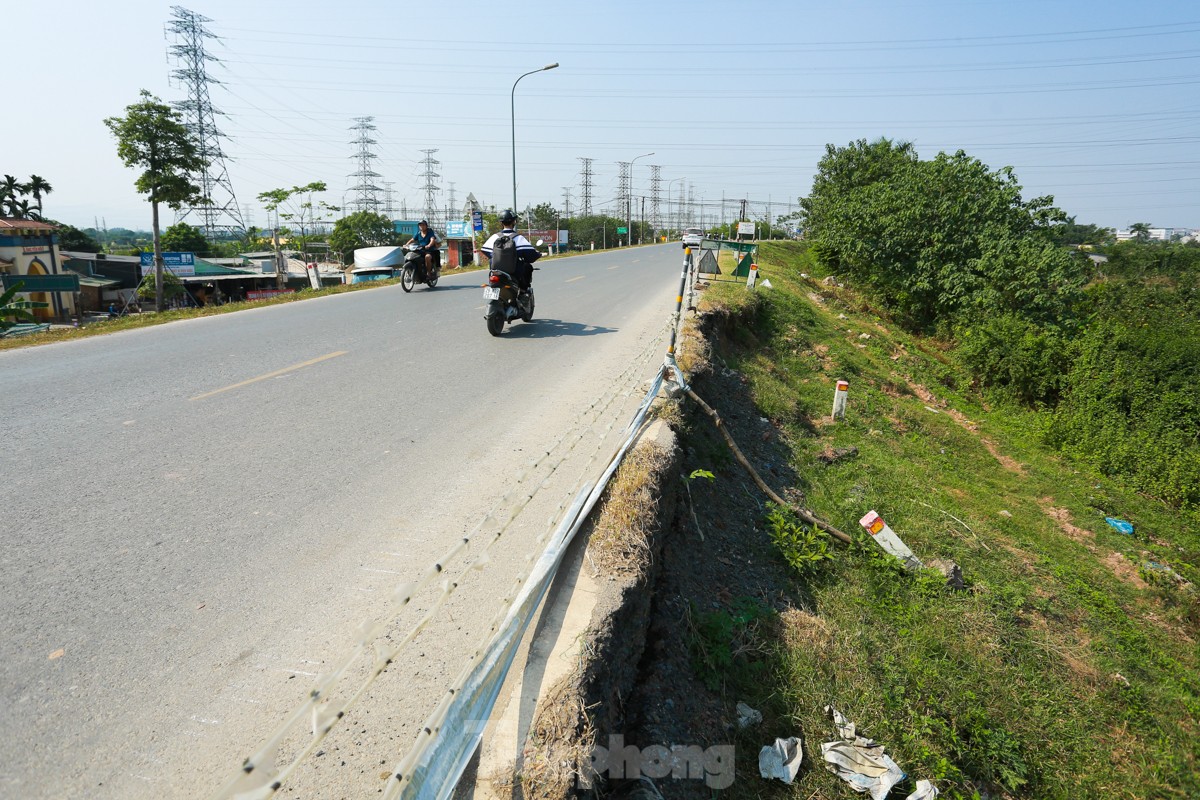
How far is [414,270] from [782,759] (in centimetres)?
1456

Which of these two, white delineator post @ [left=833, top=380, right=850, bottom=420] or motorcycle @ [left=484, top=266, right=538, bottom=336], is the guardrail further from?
white delineator post @ [left=833, top=380, right=850, bottom=420]

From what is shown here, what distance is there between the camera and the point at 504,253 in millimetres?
10164

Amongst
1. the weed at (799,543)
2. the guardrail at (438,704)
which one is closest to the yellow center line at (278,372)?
the guardrail at (438,704)

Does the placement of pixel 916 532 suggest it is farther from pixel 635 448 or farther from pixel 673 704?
pixel 673 704

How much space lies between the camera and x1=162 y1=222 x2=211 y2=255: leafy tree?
63219 mm

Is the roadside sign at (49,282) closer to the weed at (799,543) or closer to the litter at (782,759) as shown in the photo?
the weed at (799,543)

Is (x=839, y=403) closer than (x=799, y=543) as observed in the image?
No

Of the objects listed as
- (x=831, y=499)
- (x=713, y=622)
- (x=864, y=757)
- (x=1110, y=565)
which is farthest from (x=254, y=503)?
(x=1110, y=565)

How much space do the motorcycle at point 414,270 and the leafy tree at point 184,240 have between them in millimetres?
59293

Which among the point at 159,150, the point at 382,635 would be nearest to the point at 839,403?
the point at 382,635

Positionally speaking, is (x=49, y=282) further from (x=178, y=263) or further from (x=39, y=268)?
(x=178, y=263)

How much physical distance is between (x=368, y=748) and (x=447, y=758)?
57 centimetres

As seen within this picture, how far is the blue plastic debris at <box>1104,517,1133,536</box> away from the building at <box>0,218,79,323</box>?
40.9m

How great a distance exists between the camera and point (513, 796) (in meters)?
2.41
